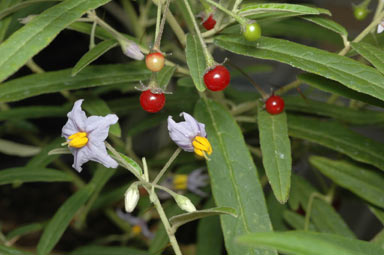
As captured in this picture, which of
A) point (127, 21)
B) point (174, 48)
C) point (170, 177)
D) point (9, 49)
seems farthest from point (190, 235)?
point (9, 49)

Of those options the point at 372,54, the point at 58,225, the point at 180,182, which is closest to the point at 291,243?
the point at 372,54

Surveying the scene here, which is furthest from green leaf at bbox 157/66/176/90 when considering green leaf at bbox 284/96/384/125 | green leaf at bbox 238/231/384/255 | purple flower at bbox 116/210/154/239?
purple flower at bbox 116/210/154/239

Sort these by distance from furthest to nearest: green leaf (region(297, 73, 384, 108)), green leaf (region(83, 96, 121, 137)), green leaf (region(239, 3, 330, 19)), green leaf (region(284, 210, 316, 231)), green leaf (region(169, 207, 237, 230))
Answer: green leaf (region(284, 210, 316, 231))
green leaf (region(83, 96, 121, 137))
green leaf (region(297, 73, 384, 108))
green leaf (region(239, 3, 330, 19))
green leaf (region(169, 207, 237, 230))

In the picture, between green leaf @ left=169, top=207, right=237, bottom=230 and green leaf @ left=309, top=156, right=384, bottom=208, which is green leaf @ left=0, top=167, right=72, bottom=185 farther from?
green leaf @ left=309, top=156, right=384, bottom=208

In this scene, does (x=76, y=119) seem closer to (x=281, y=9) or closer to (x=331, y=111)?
(x=281, y=9)

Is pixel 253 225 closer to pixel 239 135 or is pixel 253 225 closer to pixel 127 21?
pixel 239 135

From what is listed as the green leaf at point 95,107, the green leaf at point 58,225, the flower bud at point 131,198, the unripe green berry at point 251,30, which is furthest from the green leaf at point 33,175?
the unripe green berry at point 251,30
